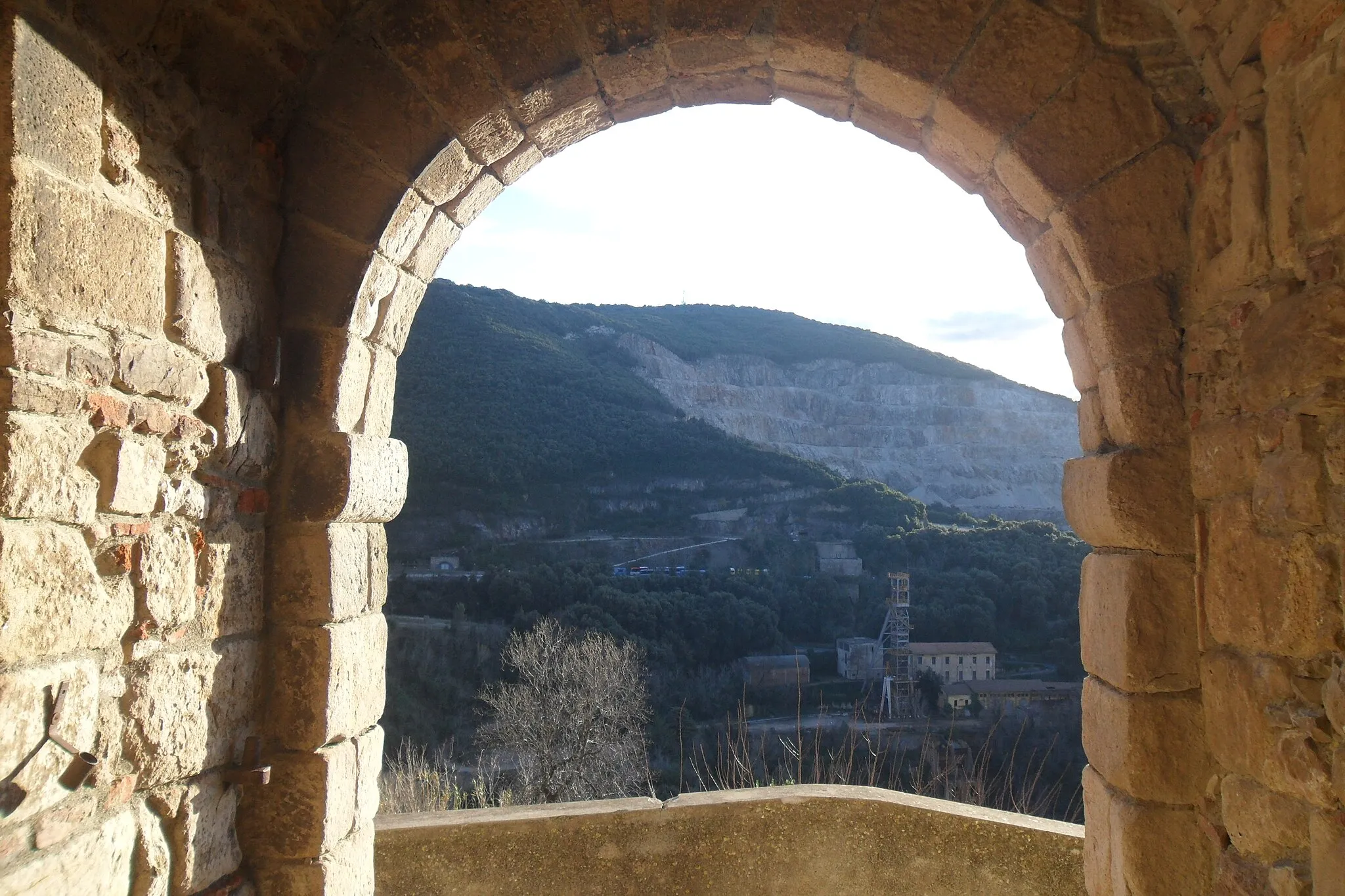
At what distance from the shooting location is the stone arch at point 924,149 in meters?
1.87

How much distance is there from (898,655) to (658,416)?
12.6m

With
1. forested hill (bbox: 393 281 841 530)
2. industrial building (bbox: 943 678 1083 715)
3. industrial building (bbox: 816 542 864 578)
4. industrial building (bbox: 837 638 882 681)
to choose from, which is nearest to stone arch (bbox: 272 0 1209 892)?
industrial building (bbox: 943 678 1083 715)

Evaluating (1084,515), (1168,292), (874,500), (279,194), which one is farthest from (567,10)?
(874,500)

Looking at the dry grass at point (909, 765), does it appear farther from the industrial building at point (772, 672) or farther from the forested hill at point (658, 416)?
the forested hill at point (658, 416)

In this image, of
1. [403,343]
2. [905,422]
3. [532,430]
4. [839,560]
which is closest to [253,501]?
[403,343]

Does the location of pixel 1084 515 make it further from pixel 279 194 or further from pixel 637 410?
pixel 637 410

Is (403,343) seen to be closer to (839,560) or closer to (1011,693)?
(1011,693)

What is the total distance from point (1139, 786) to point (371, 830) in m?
1.71

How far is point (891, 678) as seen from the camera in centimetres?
1218

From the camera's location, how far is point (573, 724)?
973 centimetres

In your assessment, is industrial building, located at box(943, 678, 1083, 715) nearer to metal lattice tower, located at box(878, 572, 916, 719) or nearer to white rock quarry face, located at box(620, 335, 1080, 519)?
metal lattice tower, located at box(878, 572, 916, 719)

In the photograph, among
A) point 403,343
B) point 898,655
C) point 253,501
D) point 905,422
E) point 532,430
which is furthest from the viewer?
point 905,422

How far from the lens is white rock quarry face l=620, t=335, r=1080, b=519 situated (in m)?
36.2

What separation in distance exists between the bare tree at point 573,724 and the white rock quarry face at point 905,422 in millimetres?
22980
